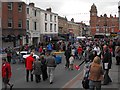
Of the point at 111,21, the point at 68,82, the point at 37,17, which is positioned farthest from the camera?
the point at 111,21

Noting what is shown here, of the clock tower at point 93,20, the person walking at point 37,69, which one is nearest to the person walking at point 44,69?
the person walking at point 37,69

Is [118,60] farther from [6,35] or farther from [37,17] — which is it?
[37,17]

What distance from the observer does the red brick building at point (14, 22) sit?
4891cm

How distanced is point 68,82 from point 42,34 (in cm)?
4657

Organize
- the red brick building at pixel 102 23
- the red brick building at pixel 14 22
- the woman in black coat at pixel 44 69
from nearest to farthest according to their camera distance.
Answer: the woman in black coat at pixel 44 69
the red brick building at pixel 14 22
the red brick building at pixel 102 23

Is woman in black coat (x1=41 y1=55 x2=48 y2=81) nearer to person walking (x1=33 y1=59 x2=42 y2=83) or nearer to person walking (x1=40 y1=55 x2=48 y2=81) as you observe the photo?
person walking (x1=40 y1=55 x2=48 y2=81)

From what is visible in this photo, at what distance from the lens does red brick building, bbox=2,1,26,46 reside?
48.9 metres

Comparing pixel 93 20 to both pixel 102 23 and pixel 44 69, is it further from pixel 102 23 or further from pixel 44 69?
pixel 44 69

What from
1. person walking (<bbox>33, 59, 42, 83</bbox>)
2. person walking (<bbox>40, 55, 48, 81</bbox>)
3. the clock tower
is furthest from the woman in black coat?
the clock tower

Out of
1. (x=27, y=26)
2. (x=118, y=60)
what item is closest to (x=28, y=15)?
(x=27, y=26)

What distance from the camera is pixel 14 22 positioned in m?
50.3

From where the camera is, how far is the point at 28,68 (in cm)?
1544

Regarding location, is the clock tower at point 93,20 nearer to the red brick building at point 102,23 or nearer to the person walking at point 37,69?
the red brick building at point 102,23

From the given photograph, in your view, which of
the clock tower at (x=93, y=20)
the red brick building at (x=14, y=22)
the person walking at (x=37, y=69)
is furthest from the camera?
the clock tower at (x=93, y=20)
